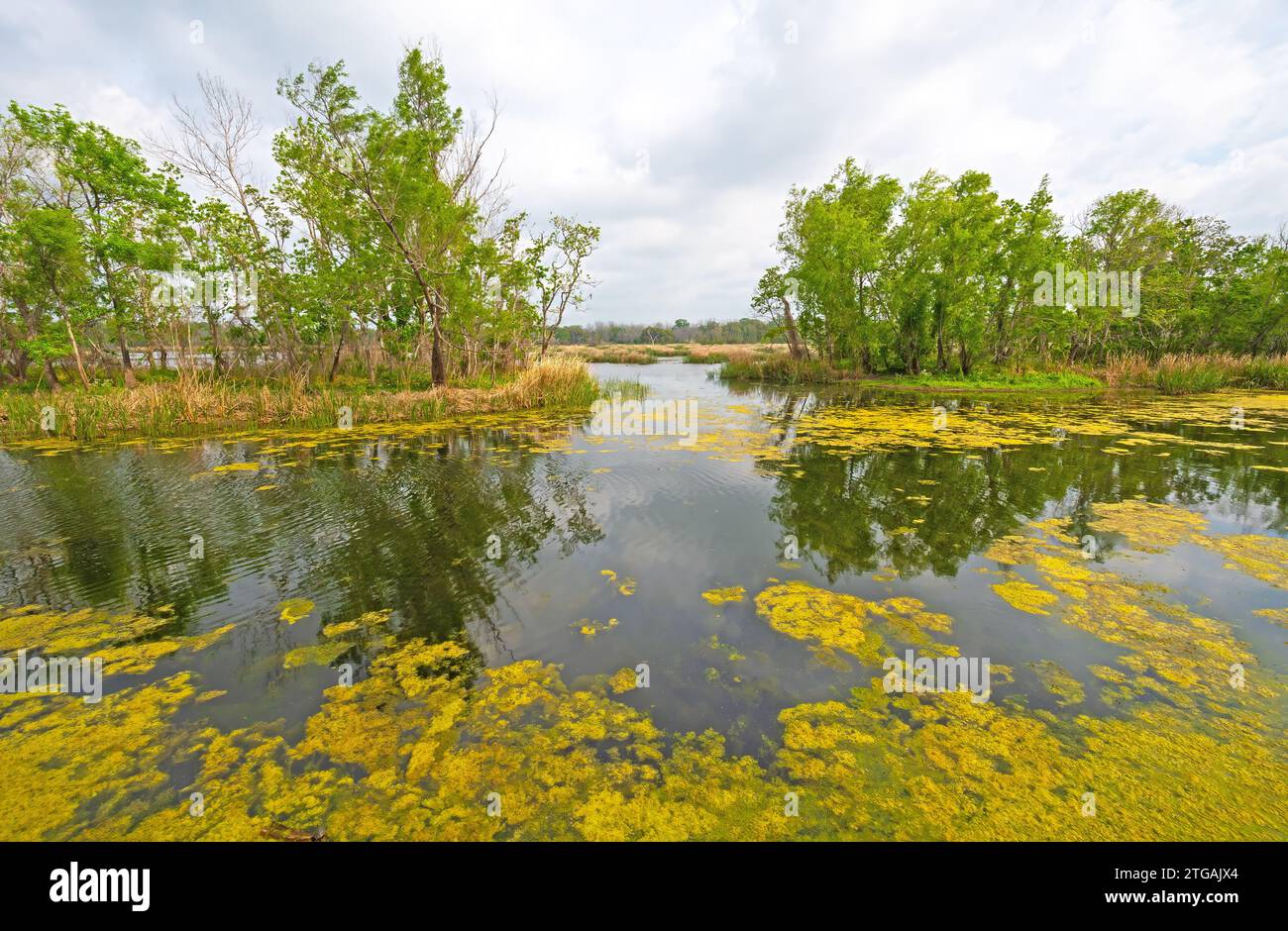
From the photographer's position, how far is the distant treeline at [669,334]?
78.2 metres

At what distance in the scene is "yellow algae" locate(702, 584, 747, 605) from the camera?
4398 millimetres

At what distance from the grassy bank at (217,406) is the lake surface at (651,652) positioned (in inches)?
174

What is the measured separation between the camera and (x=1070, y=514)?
6.39 meters

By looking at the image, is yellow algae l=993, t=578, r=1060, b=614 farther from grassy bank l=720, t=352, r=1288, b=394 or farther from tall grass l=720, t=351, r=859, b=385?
tall grass l=720, t=351, r=859, b=385

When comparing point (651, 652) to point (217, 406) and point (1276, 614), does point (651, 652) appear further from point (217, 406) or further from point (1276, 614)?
point (217, 406)

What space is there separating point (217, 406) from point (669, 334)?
79728 mm

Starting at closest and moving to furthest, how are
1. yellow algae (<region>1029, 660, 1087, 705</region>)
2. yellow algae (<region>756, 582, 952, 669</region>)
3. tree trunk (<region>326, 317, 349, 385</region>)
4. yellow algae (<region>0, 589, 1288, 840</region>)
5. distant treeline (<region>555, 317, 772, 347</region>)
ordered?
yellow algae (<region>0, 589, 1288, 840</region>), yellow algae (<region>1029, 660, 1087, 705</region>), yellow algae (<region>756, 582, 952, 669</region>), tree trunk (<region>326, 317, 349, 385</region>), distant treeline (<region>555, 317, 772, 347</region>)

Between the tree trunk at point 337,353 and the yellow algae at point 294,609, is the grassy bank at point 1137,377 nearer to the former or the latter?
the yellow algae at point 294,609

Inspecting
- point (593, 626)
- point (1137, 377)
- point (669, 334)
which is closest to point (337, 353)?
point (593, 626)

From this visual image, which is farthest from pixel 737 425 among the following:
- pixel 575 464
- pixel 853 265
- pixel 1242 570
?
pixel 853 265

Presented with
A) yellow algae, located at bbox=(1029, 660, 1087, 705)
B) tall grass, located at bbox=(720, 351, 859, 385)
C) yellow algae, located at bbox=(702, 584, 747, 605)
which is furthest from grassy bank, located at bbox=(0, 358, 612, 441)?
tall grass, located at bbox=(720, 351, 859, 385)

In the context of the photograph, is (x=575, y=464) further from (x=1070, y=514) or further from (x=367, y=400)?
(x=367, y=400)

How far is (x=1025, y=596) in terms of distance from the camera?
434 cm

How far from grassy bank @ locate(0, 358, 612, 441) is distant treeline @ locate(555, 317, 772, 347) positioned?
5812 cm
